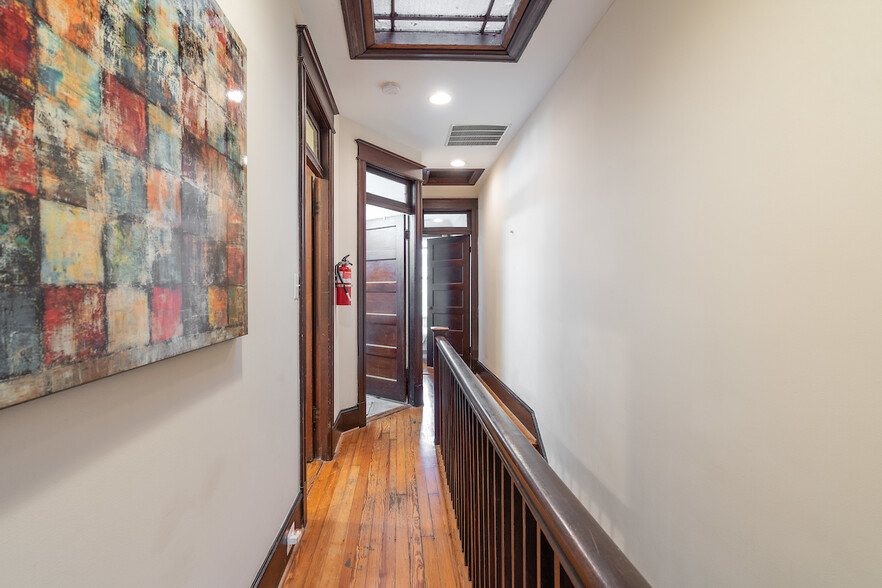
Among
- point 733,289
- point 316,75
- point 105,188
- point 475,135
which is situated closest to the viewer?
point 105,188

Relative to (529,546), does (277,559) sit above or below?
below

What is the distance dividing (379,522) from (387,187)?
2.98 meters

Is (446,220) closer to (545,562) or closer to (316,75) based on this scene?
(316,75)

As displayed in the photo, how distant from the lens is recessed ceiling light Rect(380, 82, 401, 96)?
270cm

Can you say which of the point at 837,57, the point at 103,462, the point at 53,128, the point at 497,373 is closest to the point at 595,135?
the point at 837,57

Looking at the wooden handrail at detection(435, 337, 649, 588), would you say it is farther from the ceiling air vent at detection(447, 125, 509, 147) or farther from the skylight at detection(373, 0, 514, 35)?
the ceiling air vent at detection(447, 125, 509, 147)

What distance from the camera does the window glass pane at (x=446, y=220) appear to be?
588cm

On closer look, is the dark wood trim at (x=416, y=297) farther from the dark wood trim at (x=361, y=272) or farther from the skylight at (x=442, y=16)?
the skylight at (x=442, y=16)

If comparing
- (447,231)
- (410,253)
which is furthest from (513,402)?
(447,231)

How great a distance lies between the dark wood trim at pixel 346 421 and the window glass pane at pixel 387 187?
2.03m

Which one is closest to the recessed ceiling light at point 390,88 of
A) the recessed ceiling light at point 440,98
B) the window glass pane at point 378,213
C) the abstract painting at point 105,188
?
the recessed ceiling light at point 440,98

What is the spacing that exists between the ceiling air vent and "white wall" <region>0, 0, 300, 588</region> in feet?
6.38

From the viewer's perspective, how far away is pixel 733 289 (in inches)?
49.4

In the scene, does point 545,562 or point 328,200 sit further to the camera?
point 328,200
